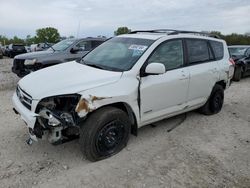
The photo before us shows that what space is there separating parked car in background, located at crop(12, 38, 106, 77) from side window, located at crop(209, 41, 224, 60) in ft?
12.7

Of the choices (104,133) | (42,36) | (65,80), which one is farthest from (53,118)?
(42,36)

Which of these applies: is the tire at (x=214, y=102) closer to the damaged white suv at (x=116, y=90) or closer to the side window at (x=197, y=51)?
the damaged white suv at (x=116, y=90)

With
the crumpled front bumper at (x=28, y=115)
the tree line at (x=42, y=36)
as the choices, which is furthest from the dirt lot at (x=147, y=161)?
the tree line at (x=42, y=36)

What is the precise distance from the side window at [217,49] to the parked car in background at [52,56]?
388 cm

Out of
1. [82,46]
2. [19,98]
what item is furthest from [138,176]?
[82,46]

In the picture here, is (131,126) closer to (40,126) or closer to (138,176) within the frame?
A: (138,176)

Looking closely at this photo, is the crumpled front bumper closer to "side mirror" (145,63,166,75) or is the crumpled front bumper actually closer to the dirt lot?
the dirt lot

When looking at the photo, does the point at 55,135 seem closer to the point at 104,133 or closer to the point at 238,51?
the point at 104,133

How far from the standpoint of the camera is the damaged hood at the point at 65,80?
148 inches

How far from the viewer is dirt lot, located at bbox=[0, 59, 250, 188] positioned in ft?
11.9

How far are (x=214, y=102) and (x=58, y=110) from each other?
148 inches

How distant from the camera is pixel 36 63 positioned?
27.5 ft

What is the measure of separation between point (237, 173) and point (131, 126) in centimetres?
166

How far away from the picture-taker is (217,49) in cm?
621
